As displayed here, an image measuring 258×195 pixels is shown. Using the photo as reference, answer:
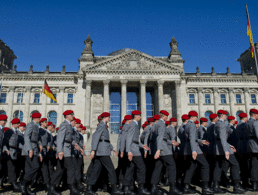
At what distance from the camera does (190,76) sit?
39.3m

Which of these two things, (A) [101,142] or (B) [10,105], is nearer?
(A) [101,142]

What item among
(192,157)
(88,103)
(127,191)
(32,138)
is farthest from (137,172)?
(88,103)

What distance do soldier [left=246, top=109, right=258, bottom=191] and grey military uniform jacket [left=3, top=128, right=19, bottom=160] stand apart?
9258mm

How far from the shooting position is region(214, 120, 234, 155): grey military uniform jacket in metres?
7.16

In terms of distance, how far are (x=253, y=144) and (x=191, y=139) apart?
2411mm

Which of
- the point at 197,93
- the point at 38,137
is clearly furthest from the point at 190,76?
the point at 38,137

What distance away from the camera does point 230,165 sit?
7477 mm

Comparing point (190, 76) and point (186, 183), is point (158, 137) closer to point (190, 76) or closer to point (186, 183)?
point (186, 183)

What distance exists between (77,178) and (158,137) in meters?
3.44

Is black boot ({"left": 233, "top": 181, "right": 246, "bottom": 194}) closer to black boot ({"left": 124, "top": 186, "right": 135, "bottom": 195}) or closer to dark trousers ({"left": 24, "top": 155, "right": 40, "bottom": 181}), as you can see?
black boot ({"left": 124, "top": 186, "right": 135, "bottom": 195})

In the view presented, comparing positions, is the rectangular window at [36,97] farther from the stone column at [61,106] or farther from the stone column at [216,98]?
the stone column at [216,98]

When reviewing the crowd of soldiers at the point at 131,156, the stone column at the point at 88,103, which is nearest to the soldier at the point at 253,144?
the crowd of soldiers at the point at 131,156

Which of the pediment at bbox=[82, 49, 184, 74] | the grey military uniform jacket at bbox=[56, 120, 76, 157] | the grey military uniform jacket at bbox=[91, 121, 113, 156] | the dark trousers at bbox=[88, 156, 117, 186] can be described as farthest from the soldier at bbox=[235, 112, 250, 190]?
the pediment at bbox=[82, 49, 184, 74]

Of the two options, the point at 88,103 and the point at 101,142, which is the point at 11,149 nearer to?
the point at 101,142
